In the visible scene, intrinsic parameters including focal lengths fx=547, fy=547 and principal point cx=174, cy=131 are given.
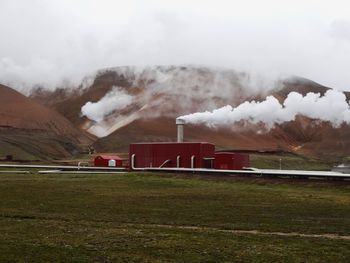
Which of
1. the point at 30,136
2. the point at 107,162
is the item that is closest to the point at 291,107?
the point at 107,162

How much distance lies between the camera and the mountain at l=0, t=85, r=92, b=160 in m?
140

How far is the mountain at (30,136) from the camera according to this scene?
139600mm

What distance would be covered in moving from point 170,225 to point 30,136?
14847 cm

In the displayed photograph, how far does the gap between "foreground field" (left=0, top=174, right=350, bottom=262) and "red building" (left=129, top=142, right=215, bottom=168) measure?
24.9 metres

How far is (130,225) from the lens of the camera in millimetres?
21281

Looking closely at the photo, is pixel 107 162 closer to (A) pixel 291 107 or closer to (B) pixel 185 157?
(B) pixel 185 157

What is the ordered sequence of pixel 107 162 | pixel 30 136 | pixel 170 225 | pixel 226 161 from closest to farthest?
pixel 170 225 < pixel 226 161 < pixel 107 162 < pixel 30 136

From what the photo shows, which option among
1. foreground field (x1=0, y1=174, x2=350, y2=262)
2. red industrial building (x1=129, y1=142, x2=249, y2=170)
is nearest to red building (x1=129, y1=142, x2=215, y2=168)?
red industrial building (x1=129, y1=142, x2=249, y2=170)

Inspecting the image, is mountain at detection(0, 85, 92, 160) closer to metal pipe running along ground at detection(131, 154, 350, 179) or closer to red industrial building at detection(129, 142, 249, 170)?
→ red industrial building at detection(129, 142, 249, 170)

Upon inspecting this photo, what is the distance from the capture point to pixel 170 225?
21.7m

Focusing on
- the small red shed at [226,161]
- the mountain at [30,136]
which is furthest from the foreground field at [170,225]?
the mountain at [30,136]

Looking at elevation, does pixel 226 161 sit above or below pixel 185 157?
below

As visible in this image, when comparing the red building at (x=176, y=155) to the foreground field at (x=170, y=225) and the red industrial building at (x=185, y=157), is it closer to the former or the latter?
the red industrial building at (x=185, y=157)

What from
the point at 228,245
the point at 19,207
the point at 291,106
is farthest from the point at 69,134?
the point at 228,245
